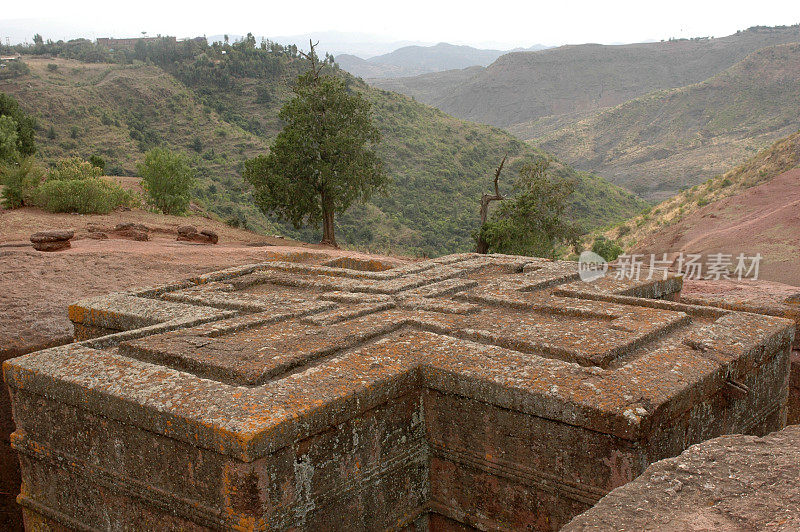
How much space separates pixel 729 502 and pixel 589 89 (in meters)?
106

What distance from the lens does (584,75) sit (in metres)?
104

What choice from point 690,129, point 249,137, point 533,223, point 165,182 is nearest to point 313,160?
point 165,182

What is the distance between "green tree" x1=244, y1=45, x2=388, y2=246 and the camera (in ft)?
62.0

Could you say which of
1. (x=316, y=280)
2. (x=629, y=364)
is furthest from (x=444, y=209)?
(x=629, y=364)

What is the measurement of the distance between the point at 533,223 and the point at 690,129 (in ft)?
169

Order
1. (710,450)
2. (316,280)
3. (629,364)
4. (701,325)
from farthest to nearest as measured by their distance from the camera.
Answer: (316,280)
(701,325)
(629,364)
(710,450)

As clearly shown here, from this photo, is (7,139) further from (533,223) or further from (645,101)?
(645,101)

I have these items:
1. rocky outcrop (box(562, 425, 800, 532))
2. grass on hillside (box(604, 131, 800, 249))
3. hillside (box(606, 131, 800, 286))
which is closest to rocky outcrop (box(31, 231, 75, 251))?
rocky outcrop (box(562, 425, 800, 532))

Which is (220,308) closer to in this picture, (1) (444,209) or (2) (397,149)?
(1) (444,209)

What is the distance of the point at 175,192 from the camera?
74.0 feet

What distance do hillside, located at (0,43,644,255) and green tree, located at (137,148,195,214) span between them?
17.5 feet

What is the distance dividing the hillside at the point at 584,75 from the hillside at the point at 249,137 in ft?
177

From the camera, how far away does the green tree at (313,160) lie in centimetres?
1889

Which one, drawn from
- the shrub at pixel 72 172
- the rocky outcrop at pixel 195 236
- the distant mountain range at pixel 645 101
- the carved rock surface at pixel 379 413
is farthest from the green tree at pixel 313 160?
the distant mountain range at pixel 645 101
